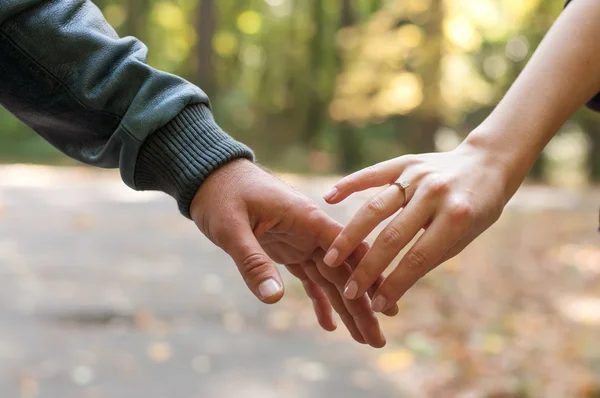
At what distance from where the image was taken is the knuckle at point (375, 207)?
1736mm

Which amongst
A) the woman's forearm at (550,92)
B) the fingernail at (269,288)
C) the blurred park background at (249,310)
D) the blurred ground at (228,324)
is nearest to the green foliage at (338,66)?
the blurred park background at (249,310)

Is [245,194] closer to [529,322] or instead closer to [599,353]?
[599,353]

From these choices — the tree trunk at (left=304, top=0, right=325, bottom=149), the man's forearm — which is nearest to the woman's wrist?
the man's forearm

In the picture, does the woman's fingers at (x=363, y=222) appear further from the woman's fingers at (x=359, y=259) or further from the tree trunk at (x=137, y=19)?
the tree trunk at (x=137, y=19)

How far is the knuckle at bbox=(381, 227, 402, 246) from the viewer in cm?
169

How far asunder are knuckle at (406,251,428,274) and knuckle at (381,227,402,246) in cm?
4

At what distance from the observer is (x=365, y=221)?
67.9 inches

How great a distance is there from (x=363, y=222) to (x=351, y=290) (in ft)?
0.53

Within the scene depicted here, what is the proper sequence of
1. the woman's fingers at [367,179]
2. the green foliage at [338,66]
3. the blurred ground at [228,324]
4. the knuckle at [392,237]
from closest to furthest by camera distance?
the knuckle at [392,237] → the woman's fingers at [367,179] → the blurred ground at [228,324] → the green foliage at [338,66]

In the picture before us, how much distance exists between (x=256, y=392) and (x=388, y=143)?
47.4 feet

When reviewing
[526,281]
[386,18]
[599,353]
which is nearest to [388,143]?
[386,18]

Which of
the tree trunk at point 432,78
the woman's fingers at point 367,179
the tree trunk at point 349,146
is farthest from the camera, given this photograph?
the tree trunk at point 349,146

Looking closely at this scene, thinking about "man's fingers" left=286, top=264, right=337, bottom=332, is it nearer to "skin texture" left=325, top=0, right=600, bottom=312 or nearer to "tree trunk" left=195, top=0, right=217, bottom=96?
"skin texture" left=325, top=0, right=600, bottom=312

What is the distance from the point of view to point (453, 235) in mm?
1700
